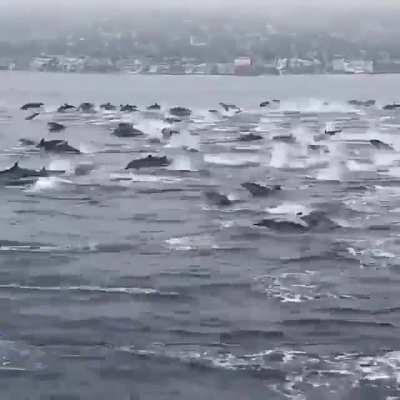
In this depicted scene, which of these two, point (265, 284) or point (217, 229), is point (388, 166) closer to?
point (217, 229)

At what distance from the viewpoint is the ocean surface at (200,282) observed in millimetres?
13250

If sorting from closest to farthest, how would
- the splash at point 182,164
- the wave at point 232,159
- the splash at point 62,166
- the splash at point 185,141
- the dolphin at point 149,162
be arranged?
the splash at point 62,166 < the dolphin at point 149,162 < the splash at point 182,164 < the wave at point 232,159 < the splash at point 185,141


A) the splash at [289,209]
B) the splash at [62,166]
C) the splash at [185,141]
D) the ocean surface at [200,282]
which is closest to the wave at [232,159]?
the ocean surface at [200,282]

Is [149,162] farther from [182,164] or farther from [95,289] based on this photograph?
[95,289]

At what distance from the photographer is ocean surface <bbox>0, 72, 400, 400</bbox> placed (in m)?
13.2

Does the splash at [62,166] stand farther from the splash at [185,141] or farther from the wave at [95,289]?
the wave at [95,289]

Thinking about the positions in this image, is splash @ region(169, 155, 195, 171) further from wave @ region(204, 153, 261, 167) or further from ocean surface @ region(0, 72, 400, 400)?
wave @ region(204, 153, 261, 167)

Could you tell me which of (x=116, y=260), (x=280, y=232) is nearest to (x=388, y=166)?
(x=280, y=232)

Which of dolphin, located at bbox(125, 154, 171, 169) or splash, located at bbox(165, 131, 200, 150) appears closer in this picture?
dolphin, located at bbox(125, 154, 171, 169)

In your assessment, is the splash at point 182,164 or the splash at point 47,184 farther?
the splash at point 182,164

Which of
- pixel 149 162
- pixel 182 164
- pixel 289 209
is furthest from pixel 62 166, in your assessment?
pixel 289 209

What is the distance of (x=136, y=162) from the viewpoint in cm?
3612

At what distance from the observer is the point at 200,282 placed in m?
18.3

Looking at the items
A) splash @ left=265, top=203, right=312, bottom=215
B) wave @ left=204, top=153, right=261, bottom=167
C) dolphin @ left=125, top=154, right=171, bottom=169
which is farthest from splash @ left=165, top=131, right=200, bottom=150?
splash @ left=265, top=203, right=312, bottom=215
